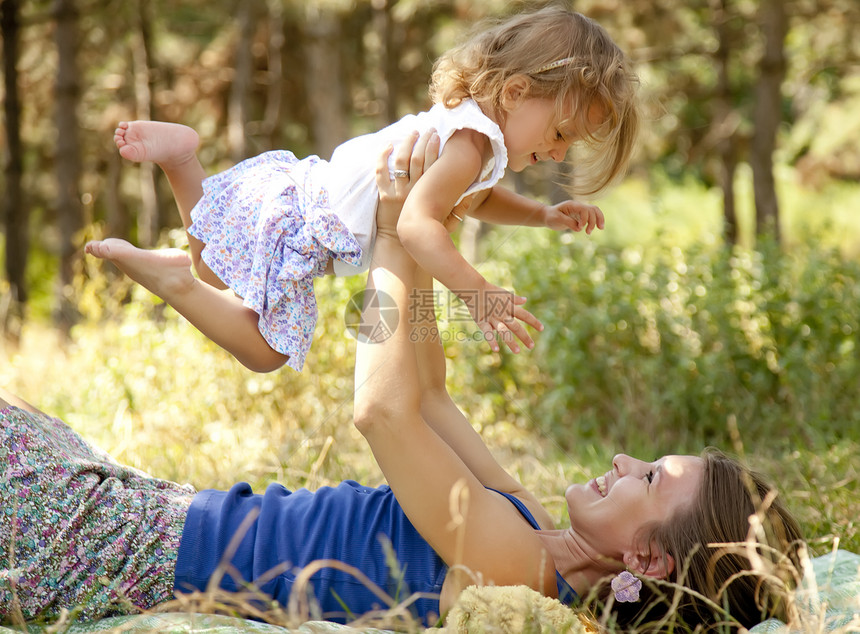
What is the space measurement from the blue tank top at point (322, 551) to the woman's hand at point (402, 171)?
71 cm

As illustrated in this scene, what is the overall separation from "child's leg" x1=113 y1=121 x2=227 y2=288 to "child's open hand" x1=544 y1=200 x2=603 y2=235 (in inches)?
39.3

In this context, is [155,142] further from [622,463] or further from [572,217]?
[622,463]

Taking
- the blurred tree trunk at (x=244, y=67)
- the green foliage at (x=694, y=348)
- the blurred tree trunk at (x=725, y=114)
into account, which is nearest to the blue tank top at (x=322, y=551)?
the green foliage at (x=694, y=348)

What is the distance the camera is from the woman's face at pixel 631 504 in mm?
1824

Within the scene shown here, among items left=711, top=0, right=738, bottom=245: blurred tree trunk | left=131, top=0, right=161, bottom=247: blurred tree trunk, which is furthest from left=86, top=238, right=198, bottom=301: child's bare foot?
left=131, top=0, right=161, bottom=247: blurred tree trunk

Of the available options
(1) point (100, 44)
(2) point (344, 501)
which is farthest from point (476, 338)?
(1) point (100, 44)

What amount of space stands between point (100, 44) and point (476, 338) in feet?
27.5

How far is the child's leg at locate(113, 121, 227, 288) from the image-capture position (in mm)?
2367

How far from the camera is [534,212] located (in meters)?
2.54

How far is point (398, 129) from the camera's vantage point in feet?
7.55

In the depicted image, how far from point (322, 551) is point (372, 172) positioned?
3.24ft

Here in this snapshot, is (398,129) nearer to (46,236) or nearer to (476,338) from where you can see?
(476,338)

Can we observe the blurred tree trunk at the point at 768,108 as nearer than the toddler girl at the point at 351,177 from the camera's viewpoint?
No

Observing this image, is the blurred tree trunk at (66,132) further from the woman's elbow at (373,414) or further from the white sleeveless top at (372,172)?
the woman's elbow at (373,414)
